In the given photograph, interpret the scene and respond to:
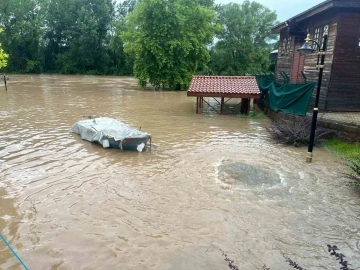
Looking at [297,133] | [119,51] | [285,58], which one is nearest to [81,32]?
[119,51]

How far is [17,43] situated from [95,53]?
40.1ft

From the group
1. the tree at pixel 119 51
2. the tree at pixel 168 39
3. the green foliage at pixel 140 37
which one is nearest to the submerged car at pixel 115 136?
the green foliage at pixel 140 37

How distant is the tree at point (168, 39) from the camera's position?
2698cm

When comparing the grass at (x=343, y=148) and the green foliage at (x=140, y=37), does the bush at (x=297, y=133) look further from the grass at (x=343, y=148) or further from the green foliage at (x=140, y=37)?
the green foliage at (x=140, y=37)

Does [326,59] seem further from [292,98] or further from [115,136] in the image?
[115,136]

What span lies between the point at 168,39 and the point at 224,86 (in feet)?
42.3

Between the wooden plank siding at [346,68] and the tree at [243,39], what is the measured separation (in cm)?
2733

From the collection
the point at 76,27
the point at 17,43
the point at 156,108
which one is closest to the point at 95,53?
the point at 76,27

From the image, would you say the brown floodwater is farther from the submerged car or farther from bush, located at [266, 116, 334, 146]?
bush, located at [266, 116, 334, 146]

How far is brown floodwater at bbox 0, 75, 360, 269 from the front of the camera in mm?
4707

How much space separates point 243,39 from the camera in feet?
134

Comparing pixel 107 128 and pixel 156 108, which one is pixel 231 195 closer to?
pixel 107 128

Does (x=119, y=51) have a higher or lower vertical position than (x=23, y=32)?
lower

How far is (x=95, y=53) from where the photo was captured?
54.7 m
